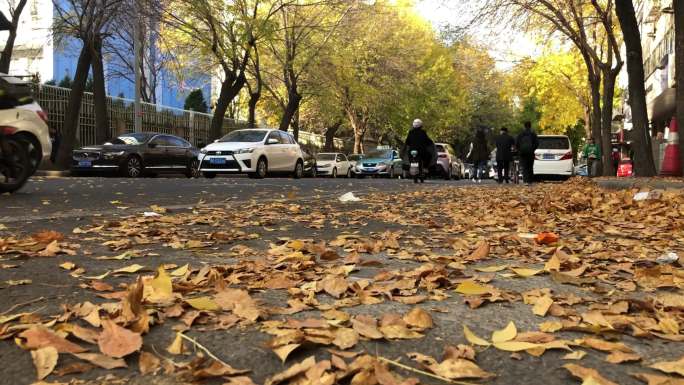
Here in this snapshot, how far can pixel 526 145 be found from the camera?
18.1 meters

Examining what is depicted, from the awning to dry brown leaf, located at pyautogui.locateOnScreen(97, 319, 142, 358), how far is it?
30.3 m

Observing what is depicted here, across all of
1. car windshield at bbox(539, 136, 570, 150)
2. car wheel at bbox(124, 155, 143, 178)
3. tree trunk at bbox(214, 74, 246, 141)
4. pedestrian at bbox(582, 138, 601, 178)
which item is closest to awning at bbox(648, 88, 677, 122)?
pedestrian at bbox(582, 138, 601, 178)

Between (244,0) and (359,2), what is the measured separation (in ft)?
19.8

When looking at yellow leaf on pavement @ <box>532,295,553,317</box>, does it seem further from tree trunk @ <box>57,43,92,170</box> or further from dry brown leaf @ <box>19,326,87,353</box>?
tree trunk @ <box>57,43,92,170</box>

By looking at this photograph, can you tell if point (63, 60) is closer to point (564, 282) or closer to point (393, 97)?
point (393, 97)

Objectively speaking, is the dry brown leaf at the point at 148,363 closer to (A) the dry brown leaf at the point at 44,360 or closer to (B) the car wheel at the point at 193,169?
(A) the dry brown leaf at the point at 44,360

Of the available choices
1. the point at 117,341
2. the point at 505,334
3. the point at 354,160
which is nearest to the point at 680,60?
the point at 505,334

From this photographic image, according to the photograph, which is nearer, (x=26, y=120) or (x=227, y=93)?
(x=26, y=120)

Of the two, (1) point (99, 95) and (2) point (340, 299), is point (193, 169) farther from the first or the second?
(2) point (340, 299)

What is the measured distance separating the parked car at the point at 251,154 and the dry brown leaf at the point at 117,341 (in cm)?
1729

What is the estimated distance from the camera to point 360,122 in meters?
46.3

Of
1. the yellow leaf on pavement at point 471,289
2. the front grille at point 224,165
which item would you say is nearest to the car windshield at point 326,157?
the front grille at point 224,165

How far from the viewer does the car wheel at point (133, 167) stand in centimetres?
1973

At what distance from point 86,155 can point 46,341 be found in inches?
734
